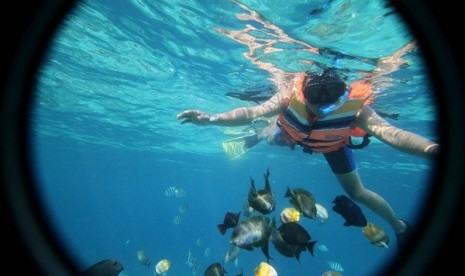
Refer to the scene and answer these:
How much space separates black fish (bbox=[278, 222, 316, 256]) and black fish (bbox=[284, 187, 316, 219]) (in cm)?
79

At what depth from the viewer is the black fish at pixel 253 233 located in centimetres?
498

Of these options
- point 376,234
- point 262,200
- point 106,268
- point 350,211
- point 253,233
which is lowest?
point 376,234

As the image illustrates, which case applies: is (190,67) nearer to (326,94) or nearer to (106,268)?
(326,94)

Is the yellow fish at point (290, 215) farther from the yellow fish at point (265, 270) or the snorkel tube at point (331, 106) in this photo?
the snorkel tube at point (331, 106)

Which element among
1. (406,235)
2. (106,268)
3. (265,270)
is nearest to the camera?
(406,235)

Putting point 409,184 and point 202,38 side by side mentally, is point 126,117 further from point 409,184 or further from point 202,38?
point 409,184

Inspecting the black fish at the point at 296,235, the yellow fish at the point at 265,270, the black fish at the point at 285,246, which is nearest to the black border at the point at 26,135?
the black fish at the point at 296,235

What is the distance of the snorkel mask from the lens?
6680 millimetres

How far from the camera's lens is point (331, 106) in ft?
21.8

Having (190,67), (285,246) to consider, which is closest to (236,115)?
(285,246)

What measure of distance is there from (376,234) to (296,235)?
2785 mm

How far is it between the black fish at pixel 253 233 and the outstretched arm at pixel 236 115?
175cm

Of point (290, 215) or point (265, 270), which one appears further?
point (265, 270)

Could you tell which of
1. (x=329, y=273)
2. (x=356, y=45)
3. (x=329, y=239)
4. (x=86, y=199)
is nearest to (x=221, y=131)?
(x=356, y=45)
